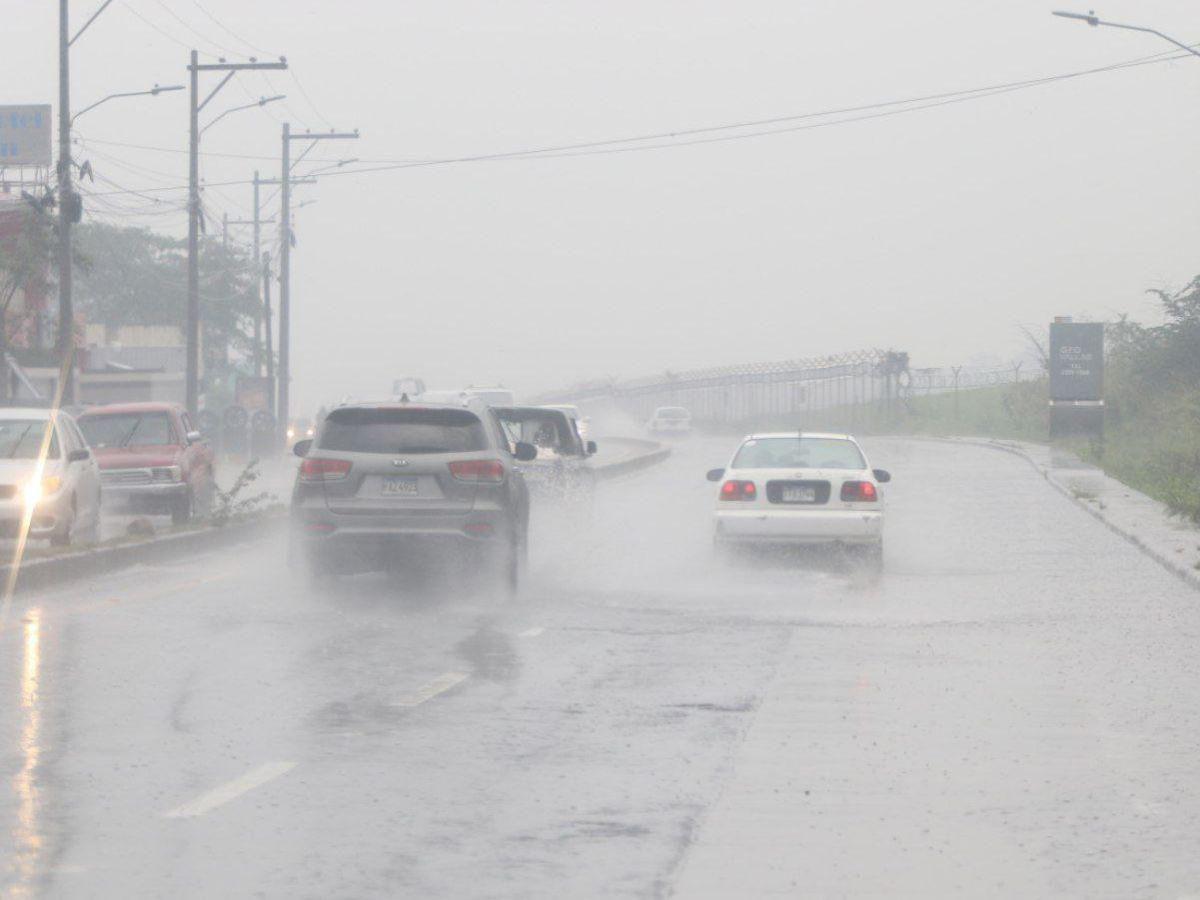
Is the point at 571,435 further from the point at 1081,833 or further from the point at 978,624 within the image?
the point at 1081,833

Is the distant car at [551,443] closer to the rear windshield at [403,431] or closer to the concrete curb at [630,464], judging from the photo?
the rear windshield at [403,431]

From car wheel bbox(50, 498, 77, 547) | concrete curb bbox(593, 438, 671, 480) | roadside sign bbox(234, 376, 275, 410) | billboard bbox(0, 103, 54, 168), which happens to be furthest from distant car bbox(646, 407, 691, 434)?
car wheel bbox(50, 498, 77, 547)

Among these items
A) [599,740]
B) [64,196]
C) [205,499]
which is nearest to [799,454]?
[205,499]

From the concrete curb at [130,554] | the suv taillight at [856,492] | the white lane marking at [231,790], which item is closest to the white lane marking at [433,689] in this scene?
the white lane marking at [231,790]

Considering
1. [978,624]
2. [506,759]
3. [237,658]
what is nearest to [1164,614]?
[978,624]

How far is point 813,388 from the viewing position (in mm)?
88000

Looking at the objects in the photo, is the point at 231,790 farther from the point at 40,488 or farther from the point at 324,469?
the point at 40,488

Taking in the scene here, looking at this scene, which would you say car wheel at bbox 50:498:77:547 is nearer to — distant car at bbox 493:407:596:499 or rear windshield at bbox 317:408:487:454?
rear windshield at bbox 317:408:487:454

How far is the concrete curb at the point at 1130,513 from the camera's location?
2166 centimetres

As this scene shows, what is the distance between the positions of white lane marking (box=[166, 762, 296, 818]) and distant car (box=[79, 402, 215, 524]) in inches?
742

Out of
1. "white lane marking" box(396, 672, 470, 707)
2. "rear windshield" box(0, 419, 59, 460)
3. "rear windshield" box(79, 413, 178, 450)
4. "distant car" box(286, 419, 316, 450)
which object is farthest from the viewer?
"distant car" box(286, 419, 316, 450)

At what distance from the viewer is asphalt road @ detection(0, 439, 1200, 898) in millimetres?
7215

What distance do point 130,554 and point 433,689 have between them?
1077 centimetres

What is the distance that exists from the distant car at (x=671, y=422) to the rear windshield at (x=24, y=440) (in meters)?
64.3
